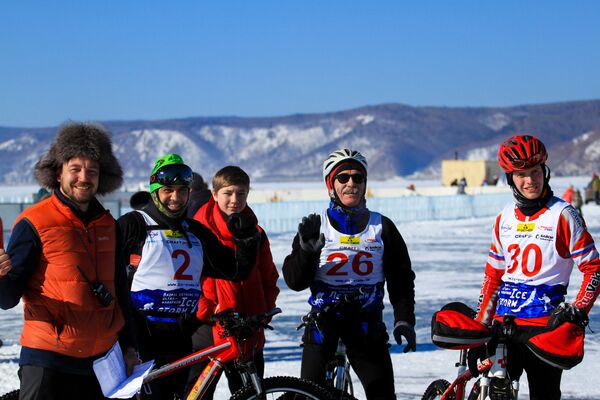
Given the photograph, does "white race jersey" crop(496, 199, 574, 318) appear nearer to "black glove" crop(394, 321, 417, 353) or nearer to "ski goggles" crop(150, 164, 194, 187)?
"black glove" crop(394, 321, 417, 353)

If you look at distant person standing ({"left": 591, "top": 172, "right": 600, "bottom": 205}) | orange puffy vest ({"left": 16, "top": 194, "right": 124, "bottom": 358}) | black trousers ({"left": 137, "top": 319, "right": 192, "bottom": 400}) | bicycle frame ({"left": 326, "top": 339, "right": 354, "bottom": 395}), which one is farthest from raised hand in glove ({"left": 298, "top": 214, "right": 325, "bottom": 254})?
distant person standing ({"left": 591, "top": 172, "right": 600, "bottom": 205})

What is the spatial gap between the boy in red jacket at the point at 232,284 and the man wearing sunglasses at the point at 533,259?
121 cm

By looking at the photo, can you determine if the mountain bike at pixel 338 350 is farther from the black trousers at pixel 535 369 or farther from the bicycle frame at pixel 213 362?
the black trousers at pixel 535 369

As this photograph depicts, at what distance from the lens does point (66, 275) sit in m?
3.81

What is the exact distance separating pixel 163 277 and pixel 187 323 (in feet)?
0.82

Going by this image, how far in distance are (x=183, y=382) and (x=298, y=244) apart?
0.85 metres

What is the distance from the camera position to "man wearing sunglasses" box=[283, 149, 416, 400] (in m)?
4.95

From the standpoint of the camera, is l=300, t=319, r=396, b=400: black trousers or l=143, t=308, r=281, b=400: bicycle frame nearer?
l=143, t=308, r=281, b=400: bicycle frame

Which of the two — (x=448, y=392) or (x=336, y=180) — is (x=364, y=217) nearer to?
(x=336, y=180)

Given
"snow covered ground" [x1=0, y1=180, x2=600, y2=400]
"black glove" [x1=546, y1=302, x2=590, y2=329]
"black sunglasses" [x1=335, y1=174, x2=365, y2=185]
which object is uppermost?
"black sunglasses" [x1=335, y1=174, x2=365, y2=185]

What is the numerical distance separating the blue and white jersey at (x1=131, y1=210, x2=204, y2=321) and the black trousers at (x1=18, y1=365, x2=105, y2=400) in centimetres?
102

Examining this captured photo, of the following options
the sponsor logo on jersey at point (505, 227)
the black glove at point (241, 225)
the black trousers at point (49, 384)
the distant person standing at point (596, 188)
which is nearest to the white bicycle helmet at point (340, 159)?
the black glove at point (241, 225)

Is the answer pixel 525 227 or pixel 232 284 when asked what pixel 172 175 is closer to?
pixel 232 284

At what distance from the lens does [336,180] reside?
5035 millimetres
